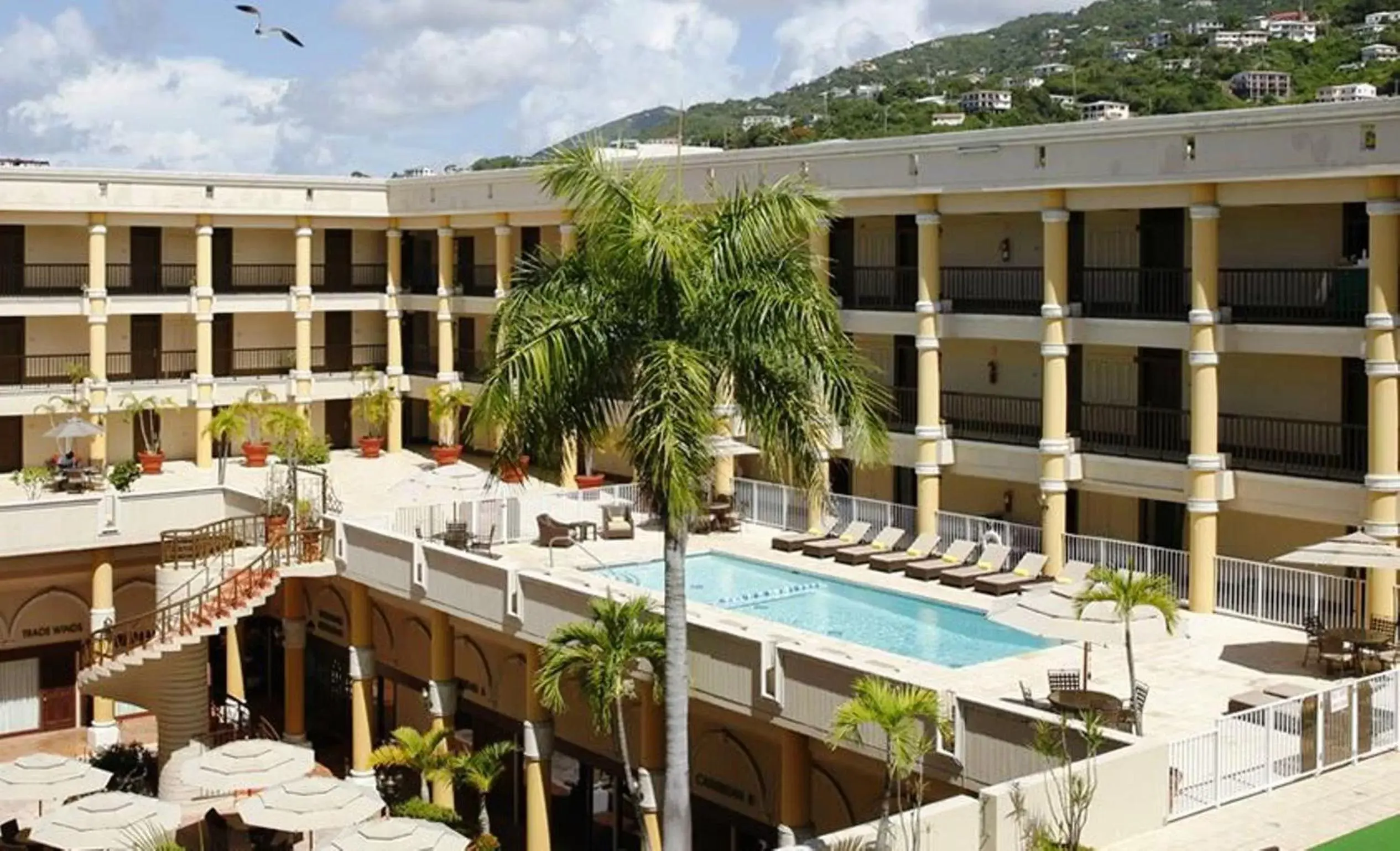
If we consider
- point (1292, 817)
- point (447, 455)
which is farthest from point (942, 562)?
point (447, 455)

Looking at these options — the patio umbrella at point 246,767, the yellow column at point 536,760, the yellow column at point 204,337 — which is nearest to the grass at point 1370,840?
the yellow column at point 536,760

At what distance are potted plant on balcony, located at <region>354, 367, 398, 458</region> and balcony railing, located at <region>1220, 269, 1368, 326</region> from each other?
95.3 ft

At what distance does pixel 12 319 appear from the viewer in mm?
49781

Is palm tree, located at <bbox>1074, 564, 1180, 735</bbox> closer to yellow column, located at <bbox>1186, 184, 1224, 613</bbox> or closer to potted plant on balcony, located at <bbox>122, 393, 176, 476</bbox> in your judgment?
yellow column, located at <bbox>1186, 184, 1224, 613</bbox>

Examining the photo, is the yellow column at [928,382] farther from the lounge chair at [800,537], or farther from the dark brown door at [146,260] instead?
the dark brown door at [146,260]

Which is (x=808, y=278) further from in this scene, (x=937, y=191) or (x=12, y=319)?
(x=12, y=319)

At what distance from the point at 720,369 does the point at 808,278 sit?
1.56 meters

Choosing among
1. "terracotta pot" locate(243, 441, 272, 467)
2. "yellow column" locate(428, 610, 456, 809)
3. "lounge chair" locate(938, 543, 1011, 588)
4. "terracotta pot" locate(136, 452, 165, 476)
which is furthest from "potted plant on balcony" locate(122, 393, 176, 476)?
"lounge chair" locate(938, 543, 1011, 588)

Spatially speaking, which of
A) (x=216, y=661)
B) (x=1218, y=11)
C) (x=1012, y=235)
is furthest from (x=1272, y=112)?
(x=1218, y=11)

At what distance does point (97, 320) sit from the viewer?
48.9 meters

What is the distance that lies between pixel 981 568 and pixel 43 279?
32.0 metres

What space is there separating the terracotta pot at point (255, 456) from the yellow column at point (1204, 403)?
3014 cm

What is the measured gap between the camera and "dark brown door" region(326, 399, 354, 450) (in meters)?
56.1

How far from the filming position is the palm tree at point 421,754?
93.5ft
